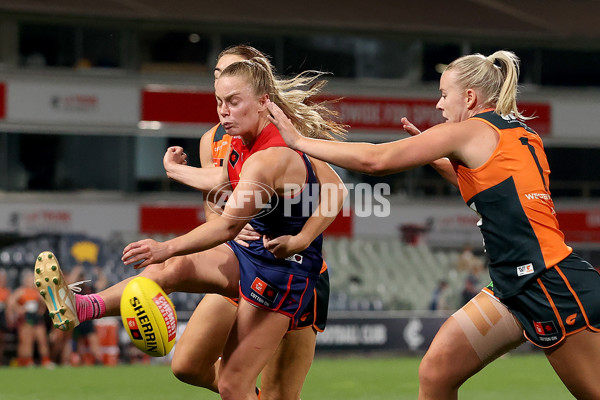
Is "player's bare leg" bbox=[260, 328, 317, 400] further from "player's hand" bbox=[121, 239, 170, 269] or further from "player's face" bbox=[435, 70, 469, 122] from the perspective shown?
"player's face" bbox=[435, 70, 469, 122]

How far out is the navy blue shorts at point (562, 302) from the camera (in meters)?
4.11

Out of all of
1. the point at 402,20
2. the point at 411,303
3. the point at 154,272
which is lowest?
the point at 411,303

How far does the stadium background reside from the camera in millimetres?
17672

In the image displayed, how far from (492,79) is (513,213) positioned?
66cm

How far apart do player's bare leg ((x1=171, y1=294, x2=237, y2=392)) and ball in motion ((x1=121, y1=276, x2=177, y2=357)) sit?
55cm

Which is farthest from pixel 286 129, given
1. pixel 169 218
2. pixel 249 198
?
pixel 169 218

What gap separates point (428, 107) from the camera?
19.9 metres

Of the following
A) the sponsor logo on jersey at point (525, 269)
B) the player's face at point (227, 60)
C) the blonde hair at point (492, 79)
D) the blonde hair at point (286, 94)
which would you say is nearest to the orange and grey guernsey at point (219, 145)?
the player's face at point (227, 60)

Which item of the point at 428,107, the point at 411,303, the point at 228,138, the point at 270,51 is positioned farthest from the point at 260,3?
the point at 228,138

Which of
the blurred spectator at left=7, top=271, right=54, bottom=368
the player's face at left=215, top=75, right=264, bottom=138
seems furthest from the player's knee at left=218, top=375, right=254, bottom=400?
the blurred spectator at left=7, top=271, right=54, bottom=368

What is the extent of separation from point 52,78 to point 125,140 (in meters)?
1.83

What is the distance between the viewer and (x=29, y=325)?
13.3 meters

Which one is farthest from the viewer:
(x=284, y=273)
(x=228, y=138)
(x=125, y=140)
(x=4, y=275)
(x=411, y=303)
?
(x=125, y=140)

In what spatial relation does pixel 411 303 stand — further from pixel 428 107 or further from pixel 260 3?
pixel 260 3
